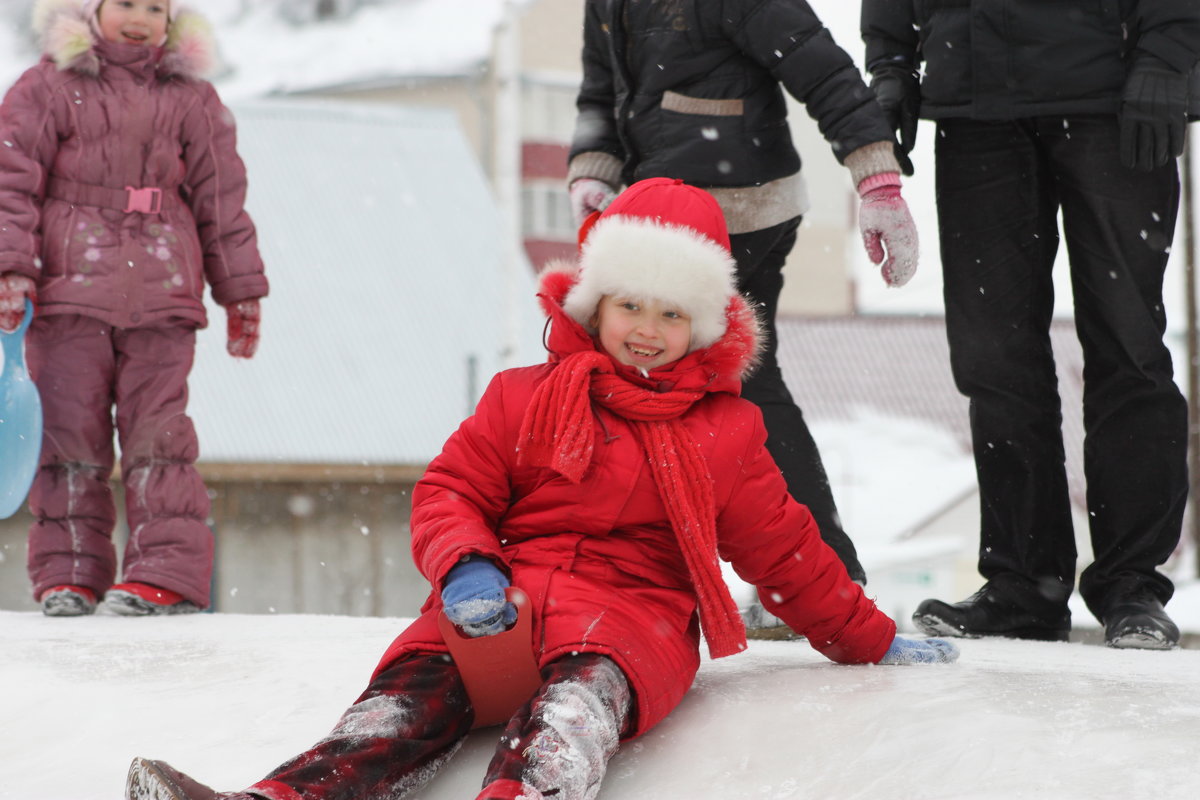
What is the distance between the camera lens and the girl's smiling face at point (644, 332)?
7.46 ft

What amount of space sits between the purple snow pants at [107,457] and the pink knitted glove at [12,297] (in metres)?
0.11

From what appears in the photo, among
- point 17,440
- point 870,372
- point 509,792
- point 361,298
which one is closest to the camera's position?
point 509,792

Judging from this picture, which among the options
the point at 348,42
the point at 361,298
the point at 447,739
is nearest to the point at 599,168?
the point at 447,739

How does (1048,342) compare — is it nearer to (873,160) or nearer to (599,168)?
(873,160)

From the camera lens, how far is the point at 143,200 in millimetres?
3648

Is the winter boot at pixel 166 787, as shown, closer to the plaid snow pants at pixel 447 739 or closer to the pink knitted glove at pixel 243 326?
the plaid snow pants at pixel 447 739

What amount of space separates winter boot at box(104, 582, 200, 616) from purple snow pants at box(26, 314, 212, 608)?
0.08 ft

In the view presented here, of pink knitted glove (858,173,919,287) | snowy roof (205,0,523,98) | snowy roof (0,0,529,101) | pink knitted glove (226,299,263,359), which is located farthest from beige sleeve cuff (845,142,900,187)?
snowy roof (205,0,523,98)

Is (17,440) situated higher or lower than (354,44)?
lower

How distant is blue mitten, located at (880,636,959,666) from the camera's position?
2414 mm

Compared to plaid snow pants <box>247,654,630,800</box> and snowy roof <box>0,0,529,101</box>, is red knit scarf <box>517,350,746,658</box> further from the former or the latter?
snowy roof <box>0,0,529,101</box>

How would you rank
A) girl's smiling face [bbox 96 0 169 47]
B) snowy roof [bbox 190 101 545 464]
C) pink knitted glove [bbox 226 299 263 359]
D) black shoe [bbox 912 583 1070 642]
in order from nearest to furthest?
black shoe [bbox 912 583 1070 642]
girl's smiling face [bbox 96 0 169 47]
pink knitted glove [bbox 226 299 263 359]
snowy roof [bbox 190 101 545 464]

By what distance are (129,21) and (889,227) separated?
6.79ft

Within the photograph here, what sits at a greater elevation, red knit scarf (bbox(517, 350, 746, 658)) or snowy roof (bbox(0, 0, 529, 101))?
snowy roof (bbox(0, 0, 529, 101))
